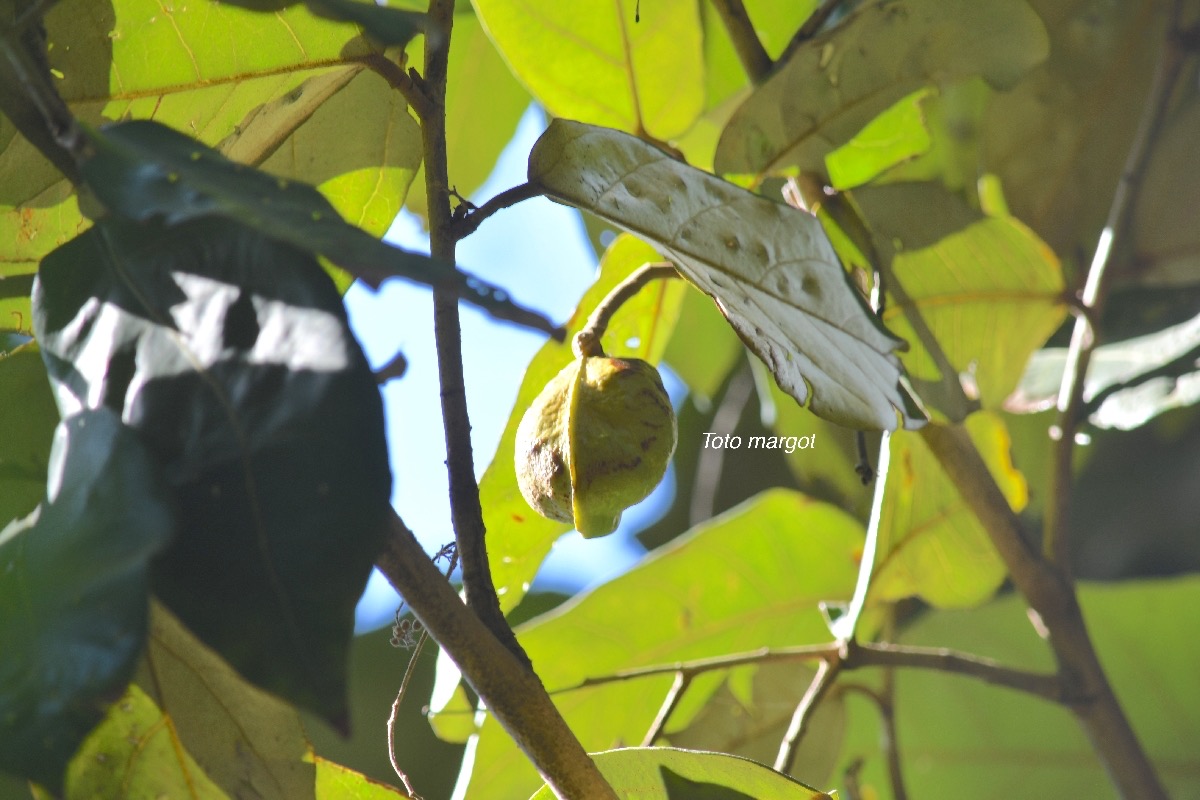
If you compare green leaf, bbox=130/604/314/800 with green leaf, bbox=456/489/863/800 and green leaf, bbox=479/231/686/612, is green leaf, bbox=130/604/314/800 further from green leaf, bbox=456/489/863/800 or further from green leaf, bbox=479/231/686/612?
green leaf, bbox=456/489/863/800

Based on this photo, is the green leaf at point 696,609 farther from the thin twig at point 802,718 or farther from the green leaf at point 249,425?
the green leaf at point 249,425

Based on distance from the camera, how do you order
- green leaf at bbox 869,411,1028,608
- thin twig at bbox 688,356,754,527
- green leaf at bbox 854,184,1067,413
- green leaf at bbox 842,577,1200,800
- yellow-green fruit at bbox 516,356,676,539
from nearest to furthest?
yellow-green fruit at bbox 516,356,676,539 < green leaf at bbox 854,184,1067,413 < green leaf at bbox 869,411,1028,608 < green leaf at bbox 842,577,1200,800 < thin twig at bbox 688,356,754,527

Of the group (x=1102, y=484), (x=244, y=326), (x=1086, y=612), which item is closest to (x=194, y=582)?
(x=244, y=326)

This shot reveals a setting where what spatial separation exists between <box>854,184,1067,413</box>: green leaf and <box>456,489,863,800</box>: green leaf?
287mm

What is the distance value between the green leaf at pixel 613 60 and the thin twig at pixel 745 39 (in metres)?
0.09

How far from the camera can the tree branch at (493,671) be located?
17.7 inches

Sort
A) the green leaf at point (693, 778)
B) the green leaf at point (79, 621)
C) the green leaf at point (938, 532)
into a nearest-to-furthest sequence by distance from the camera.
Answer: the green leaf at point (79, 621) → the green leaf at point (693, 778) → the green leaf at point (938, 532)

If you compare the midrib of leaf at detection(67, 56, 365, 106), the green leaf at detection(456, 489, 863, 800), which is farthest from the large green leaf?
the green leaf at detection(456, 489, 863, 800)

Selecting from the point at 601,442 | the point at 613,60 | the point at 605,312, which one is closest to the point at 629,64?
the point at 613,60

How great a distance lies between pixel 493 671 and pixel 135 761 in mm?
226

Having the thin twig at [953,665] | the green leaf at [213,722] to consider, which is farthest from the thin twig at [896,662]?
the green leaf at [213,722]

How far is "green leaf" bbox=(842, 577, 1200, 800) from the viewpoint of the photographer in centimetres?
119

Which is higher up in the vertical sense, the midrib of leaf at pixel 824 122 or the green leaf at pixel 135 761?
the midrib of leaf at pixel 824 122

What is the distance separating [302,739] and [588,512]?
0.69ft
